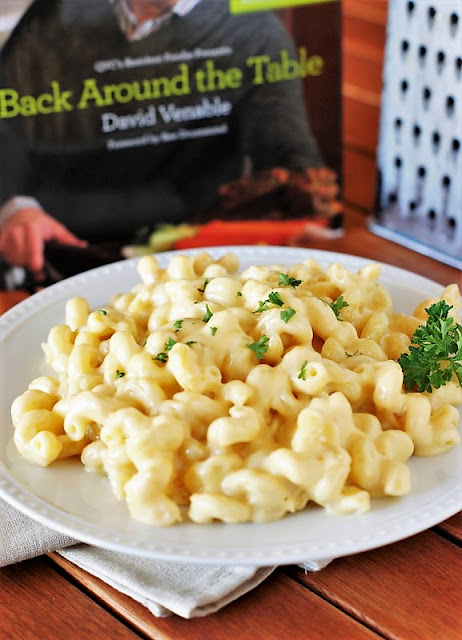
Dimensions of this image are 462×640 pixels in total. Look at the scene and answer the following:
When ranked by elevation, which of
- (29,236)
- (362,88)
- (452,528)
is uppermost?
(362,88)

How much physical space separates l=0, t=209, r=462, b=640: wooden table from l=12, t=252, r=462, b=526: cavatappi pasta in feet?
0.32

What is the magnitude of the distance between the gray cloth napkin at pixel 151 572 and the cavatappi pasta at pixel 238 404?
76 mm

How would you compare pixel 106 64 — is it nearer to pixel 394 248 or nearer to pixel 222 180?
pixel 222 180

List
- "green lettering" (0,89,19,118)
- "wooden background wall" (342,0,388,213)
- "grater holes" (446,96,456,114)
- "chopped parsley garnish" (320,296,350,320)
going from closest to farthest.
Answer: "chopped parsley garnish" (320,296,350,320) → "green lettering" (0,89,19,118) → "grater holes" (446,96,456,114) → "wooden background wall" (342,0,388,213)

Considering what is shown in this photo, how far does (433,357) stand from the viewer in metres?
1.24

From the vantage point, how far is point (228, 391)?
3.72 ft

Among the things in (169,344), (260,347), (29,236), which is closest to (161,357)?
(169,344)

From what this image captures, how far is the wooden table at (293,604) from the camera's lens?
3.43 feet

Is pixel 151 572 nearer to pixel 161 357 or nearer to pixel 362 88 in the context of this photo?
pixel 161 357

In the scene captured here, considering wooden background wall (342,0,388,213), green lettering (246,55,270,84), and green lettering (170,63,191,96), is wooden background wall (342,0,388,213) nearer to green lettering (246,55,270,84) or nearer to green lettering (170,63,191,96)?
green lettering (246,55,270,84)

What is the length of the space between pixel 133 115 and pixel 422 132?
2.00 feet

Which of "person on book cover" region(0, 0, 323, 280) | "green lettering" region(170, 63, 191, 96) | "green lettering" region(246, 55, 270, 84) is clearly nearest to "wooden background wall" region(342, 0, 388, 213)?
"person on book cover" region(0, 0, 323, 280)

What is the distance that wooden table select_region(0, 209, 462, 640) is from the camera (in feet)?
3.43

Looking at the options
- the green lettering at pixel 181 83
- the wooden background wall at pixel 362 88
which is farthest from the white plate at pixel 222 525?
the wooden background wall at pixel 362 88
